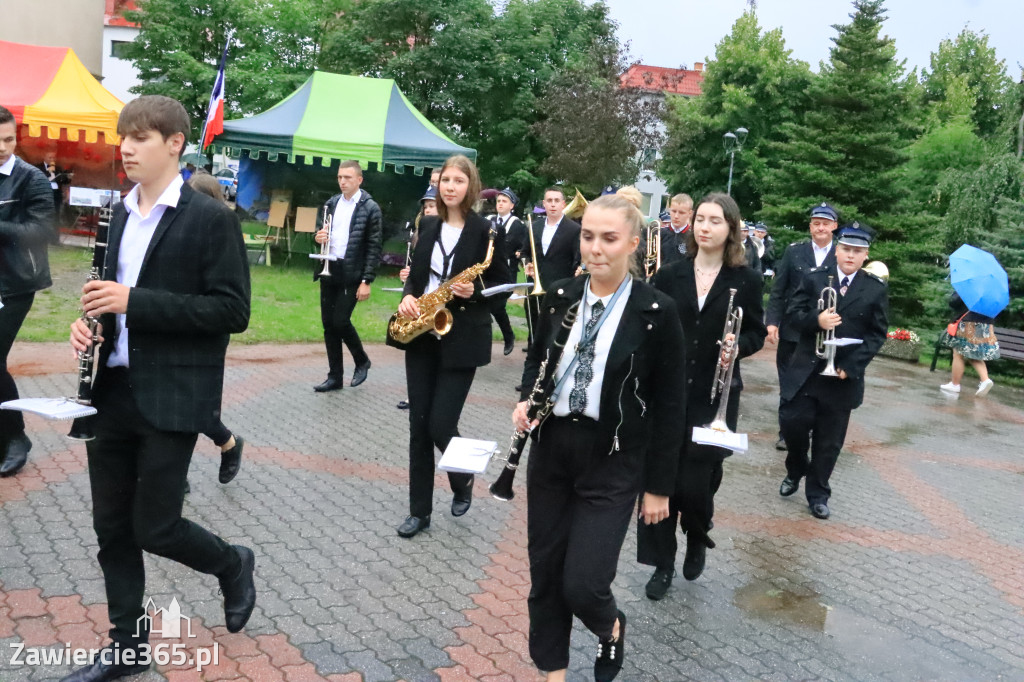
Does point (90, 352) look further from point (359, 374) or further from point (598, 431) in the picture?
point (359, 374)

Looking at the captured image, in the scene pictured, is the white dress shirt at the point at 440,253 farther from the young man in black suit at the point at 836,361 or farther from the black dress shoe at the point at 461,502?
the young man in black suit at the point at 836,361

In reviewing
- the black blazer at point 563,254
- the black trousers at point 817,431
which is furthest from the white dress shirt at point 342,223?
the black trousers at point 817,431

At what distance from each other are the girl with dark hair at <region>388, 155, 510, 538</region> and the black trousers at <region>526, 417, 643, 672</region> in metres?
1.73

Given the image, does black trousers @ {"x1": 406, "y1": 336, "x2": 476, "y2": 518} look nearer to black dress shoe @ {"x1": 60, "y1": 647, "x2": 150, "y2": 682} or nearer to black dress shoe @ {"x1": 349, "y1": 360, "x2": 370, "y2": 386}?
black dress shoe @ {"x1": 60, "y1": 647, "x2": 150, "y2": 682}

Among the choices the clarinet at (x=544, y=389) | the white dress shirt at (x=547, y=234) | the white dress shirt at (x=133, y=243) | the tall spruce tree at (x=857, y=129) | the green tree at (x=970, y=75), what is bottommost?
the clarinet at (x=544, y=389)

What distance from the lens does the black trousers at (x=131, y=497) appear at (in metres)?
3.29

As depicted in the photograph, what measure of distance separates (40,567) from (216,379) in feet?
6.27

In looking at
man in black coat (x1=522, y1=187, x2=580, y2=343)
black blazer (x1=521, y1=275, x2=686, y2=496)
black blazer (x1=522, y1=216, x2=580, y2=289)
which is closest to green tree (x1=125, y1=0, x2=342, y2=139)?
man in black coat (x1=522, y1=187, x2=580, y2=343)

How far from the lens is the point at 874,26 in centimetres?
2673

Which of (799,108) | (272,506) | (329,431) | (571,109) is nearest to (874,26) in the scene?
(571,109)

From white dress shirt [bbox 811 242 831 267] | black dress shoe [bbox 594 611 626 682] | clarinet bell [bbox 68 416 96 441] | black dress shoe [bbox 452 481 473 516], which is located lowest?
black dress shoe [bbox 452 481 473 516]

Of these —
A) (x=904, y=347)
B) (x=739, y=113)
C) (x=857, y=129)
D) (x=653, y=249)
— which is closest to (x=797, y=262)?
(x=653, y=249)

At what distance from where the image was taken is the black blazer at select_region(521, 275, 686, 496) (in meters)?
3.41

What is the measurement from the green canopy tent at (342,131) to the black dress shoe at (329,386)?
1025 cm
